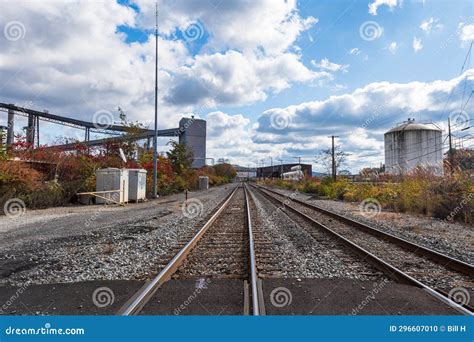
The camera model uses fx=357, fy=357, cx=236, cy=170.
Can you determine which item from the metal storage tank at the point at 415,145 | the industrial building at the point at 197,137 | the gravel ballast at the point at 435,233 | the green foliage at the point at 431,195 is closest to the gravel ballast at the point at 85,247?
the gravel ballast at the point at 435,233

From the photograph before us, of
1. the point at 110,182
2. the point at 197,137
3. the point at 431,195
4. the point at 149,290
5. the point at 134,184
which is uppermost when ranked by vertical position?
the point at 197,137

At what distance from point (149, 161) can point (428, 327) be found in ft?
97.2

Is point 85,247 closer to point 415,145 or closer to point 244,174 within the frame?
point 415,145

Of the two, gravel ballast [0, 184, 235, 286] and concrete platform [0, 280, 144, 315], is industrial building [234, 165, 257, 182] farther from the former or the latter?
concrete platform [0, 280, 144, 315]

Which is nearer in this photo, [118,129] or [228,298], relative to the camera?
[228,298]

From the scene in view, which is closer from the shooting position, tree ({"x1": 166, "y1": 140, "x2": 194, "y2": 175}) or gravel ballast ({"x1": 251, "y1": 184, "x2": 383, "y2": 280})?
gravel ballast ({"x1": 251, "y1": 184, "x2": 383, "y2": 280})

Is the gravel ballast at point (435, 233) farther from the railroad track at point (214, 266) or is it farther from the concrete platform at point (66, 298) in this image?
the concrete platform at point (66, 298)

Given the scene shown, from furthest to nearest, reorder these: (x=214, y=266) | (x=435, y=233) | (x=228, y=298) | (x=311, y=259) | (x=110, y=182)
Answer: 1. (x=110, y=182)
2. (x=435, y=233)
3. (x=311, y=259)
4. (x=214, y=266)
5. (x=228, y=298)

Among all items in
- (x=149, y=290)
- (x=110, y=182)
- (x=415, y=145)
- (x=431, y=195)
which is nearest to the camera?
(x=149, y=290)

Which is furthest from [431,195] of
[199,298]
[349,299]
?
[199,298]

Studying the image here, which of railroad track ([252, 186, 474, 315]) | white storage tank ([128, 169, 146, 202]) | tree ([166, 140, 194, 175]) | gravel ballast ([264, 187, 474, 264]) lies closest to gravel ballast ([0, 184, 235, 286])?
railroad track ([252, 186, 474, 315])

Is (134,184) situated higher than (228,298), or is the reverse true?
(134,184)

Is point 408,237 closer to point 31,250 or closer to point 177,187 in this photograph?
point 31,250

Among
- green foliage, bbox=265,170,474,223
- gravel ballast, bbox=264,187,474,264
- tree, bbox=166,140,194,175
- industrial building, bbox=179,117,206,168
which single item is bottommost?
gravel ballast, bbox=264,187,474,264
